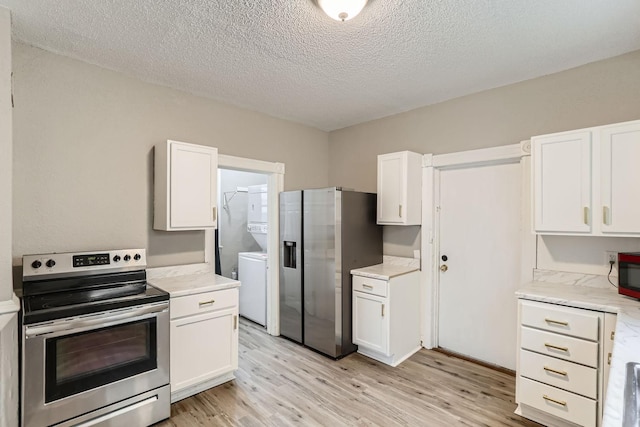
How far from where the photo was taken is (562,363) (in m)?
2.12

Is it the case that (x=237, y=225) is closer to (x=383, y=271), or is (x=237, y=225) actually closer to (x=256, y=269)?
(x=256, y=269)

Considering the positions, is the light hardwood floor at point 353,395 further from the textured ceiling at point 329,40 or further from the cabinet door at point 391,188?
the textured ceiling at point 329,40

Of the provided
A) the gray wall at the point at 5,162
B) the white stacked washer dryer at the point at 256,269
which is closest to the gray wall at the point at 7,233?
the gray wall at the point at 5,162

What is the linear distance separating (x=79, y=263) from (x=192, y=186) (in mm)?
A: 975

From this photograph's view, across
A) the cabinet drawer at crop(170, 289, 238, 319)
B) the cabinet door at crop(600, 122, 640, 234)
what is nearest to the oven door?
the cabinet drawer at crop(170, 289, 238, 319)

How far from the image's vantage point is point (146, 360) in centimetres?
223

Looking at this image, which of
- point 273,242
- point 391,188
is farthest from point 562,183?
→ point 273,242

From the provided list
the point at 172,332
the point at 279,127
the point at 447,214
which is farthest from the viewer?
the point at 279,127

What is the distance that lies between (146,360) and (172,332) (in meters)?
0.25

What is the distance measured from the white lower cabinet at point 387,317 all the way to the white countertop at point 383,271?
4 cm

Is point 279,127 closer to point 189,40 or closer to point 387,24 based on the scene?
point 189,40

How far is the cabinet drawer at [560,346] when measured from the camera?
6.63 feet

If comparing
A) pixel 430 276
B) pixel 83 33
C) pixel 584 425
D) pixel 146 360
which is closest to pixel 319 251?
pixel 430 276

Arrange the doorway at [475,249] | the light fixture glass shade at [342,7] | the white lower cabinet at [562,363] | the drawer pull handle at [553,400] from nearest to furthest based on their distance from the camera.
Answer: the light fixture glass shade at [342,7]
the white lower cabinet at [562,363]
the drawer pull handle at [553,400]
the doorway at [475,249]
